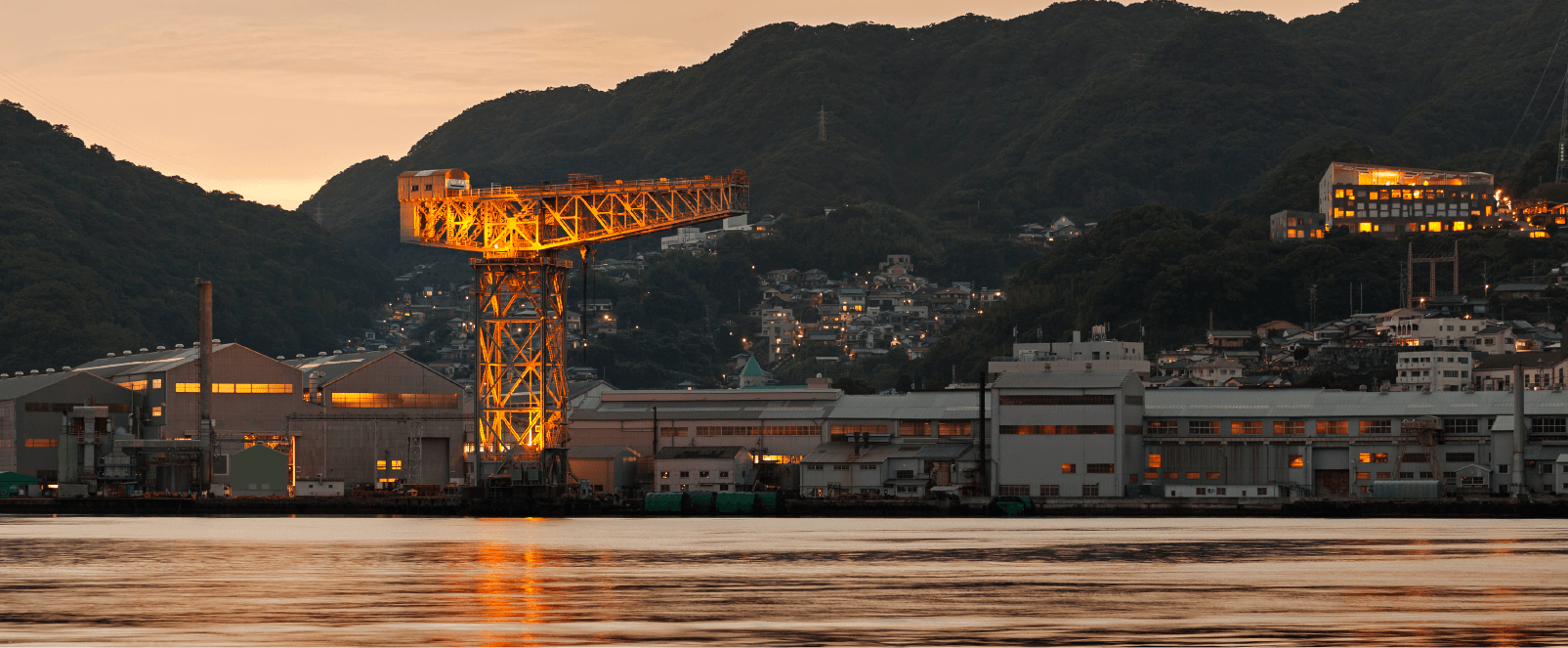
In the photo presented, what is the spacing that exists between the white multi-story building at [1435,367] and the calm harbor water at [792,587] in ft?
206

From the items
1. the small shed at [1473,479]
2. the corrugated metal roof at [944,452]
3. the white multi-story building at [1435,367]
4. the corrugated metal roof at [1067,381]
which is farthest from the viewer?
the white multi-story building at [1435,367]

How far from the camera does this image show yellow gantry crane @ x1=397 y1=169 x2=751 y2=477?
77.1m

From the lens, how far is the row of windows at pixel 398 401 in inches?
3807

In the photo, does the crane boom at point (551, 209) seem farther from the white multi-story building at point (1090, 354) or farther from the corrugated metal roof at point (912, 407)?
the white multi-story building at point (1090, 354)

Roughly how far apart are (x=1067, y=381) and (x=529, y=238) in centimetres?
2507

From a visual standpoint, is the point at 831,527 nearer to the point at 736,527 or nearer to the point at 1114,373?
the point at 736,527

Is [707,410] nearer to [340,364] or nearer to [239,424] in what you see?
[340,364]

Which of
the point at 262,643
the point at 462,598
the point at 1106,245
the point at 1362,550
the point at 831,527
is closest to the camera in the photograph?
the point at 262,643

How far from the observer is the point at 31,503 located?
90.9m

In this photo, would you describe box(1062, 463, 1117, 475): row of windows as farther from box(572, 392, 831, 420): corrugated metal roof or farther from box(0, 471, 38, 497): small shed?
box(0, 471, 38, 497): small shed

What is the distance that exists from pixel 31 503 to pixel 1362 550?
64870 mm

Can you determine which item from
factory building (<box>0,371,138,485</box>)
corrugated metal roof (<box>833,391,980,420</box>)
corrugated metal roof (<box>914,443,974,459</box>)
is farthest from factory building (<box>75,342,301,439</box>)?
corrugated metal roof (<box>914,443,974,459</box>)

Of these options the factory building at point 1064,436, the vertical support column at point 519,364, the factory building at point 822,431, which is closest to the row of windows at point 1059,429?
the factory building at point 1064,436

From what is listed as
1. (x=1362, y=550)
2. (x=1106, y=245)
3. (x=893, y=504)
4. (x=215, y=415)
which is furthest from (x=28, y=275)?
(x=1362, y=550)
